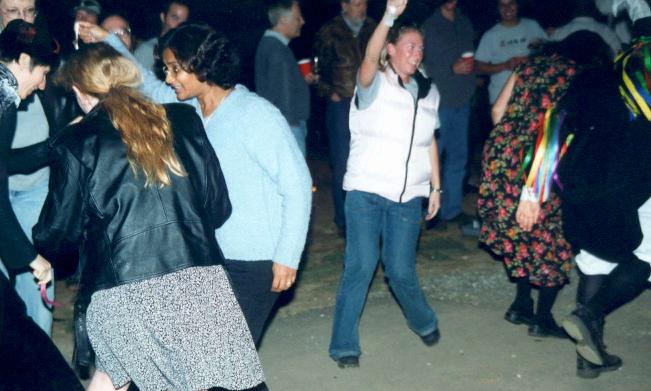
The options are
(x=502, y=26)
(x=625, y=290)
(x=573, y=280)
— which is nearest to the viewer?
(x=625, y=290)

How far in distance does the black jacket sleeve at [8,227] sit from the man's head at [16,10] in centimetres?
144

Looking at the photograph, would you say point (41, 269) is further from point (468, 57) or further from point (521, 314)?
point (468, 57)

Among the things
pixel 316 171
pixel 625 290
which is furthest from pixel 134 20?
pixel 625 290

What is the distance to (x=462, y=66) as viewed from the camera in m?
7.77

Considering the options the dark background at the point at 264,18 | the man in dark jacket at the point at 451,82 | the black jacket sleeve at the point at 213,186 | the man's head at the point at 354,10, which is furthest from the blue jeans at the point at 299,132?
the dark background at the point at 264,18

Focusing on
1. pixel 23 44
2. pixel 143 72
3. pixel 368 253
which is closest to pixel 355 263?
pixel 368 253

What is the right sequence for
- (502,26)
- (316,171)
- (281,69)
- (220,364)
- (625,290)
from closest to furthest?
(220,364) → (625,290) → (281,69) → (502,26) → (316,171)

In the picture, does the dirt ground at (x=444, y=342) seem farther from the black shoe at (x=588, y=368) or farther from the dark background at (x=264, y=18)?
the dark background at (x=264, y=18)

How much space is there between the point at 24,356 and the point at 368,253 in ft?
6.85

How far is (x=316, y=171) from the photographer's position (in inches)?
449

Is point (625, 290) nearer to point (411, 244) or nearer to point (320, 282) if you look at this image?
point (411, 244)

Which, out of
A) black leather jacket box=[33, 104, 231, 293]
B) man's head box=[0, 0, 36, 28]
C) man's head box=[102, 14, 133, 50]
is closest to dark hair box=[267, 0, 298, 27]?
man's head box=[102, 14, 133, 50]

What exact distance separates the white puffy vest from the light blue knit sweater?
3.12 ft

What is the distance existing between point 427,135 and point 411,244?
2.12ft
